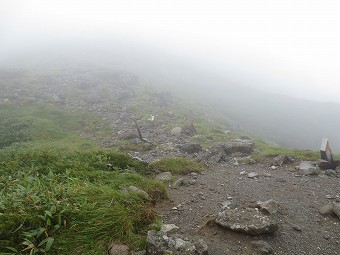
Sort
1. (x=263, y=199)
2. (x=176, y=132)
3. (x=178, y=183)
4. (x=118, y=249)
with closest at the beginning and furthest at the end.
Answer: (x=118, y=249) → (x=263, y=199) → (x=178, y=183) → (x=176, y=132)

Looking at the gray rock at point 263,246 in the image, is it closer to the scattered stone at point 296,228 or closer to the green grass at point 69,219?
the scattered stone at point 296,228

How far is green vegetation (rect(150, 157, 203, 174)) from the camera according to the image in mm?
15195

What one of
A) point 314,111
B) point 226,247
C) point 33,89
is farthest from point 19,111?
point 314,111

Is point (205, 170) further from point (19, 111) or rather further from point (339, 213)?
point (19, 111)

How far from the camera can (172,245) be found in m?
6.72

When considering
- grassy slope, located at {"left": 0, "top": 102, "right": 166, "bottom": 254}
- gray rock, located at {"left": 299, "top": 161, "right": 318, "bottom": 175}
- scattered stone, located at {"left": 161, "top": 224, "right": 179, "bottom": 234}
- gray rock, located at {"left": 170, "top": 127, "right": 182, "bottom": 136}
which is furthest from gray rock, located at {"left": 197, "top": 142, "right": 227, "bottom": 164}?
scattered stone, located at {"left": 161, "top": 224, "right": 179, "bottom": 234}

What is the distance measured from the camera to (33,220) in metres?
6.62

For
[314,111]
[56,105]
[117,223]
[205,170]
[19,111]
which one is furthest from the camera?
[314,111]

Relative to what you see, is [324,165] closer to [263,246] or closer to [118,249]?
[263,246]

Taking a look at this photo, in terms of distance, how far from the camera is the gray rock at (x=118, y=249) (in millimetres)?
6562

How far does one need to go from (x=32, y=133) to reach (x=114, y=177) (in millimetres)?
23113

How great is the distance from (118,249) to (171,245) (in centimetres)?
124

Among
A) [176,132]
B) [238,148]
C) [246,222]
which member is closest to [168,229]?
[246,222]

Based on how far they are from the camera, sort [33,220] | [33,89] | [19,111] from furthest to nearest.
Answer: [33,89] → [19,111] → [33,220]
